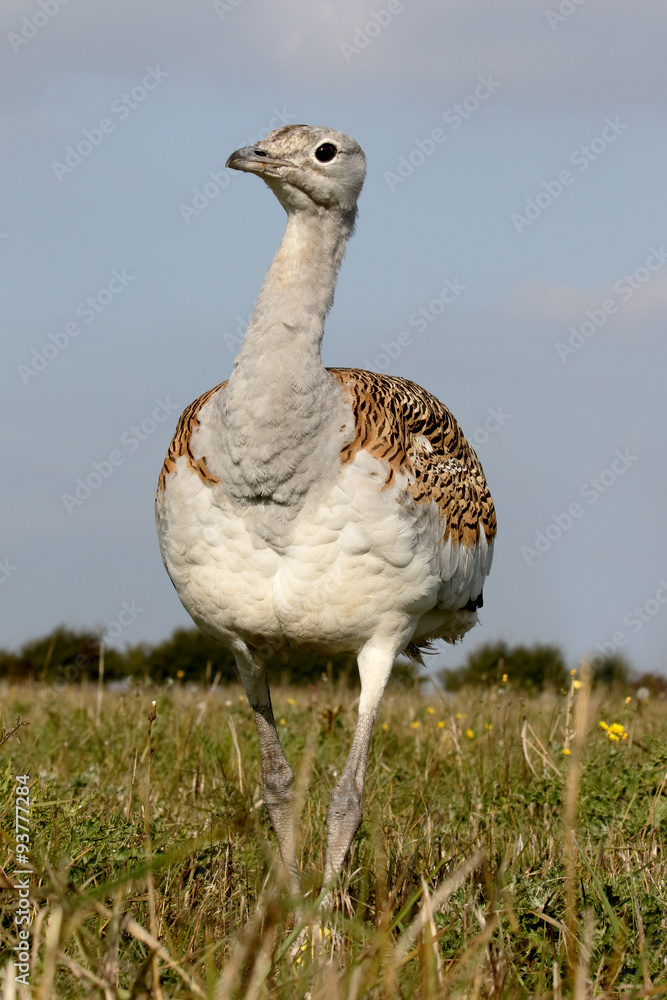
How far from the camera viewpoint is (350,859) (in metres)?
4.50

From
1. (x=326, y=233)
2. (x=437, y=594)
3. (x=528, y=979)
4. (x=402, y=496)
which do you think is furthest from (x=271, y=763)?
(x=326, y=233)

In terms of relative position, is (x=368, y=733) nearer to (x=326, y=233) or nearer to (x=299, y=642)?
(x=299, y=642)

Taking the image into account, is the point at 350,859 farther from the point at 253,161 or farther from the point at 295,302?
the point at 253,161

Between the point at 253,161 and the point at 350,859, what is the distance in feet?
8.87

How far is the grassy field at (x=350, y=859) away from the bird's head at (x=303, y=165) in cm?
203

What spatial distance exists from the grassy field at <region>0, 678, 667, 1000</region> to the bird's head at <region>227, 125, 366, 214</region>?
2.03 m

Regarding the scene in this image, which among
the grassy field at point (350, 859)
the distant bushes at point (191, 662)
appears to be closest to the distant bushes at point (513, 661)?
the distant bushes at point (191, 662)

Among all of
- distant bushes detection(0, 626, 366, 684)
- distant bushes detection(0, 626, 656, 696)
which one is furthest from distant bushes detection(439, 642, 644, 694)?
distant bushes detection(0, 626, 366, 684)

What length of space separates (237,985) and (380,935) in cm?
43

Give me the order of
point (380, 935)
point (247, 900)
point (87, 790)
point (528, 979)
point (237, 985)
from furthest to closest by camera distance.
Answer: point (87, 790) → point (247, 900) → point (528, 979) → point (237, 985) → point (380, 935)

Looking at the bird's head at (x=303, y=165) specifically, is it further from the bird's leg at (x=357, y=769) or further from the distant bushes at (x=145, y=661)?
the distant bushes at (x=145, y=661)

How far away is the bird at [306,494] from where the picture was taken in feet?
13.8

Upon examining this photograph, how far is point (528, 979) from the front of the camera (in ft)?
10.5

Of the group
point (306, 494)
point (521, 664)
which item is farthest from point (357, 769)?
point (521, 664)
